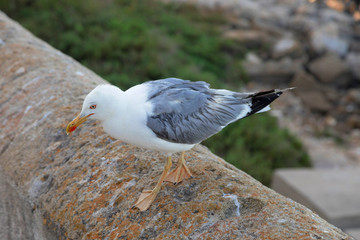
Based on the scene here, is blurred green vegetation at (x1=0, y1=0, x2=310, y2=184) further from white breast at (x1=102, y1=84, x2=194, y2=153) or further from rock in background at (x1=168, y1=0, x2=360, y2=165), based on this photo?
white breast at (x1=102, y1=84, x2=194, y2=153)

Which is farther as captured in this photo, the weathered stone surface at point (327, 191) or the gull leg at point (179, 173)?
the weathered stone surface at point (327, 191)

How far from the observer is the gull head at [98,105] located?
1806 millimetres

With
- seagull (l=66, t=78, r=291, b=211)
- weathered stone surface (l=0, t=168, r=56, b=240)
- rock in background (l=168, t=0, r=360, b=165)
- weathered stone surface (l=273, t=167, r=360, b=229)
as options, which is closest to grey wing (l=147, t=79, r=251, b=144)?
seagull (l=66, t=78, r=291, b=211)

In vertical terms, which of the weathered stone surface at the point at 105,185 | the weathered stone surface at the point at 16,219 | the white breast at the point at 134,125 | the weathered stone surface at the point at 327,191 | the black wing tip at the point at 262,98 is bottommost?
the weathered stone surface at the point at 327,191

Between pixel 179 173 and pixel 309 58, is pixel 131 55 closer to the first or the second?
pixel 179 173

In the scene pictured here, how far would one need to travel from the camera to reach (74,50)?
25.8 feet

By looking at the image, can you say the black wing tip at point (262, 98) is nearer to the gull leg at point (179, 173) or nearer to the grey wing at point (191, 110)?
the grey wing at point (191, 110)

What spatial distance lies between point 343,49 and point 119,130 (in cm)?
1373

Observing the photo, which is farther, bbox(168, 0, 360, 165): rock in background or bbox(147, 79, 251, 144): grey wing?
bbox(168, 0, 360, 165): rock in background

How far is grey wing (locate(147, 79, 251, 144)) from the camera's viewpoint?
1880mm

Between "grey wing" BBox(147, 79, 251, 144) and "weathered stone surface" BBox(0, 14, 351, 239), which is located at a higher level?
"grey wing" BBox(147, 79, 251, 144)

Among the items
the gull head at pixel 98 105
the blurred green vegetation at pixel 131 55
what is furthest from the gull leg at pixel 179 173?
the blurred green vegetation at pixel 131 55

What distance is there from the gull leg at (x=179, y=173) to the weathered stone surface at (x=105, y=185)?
0.04m

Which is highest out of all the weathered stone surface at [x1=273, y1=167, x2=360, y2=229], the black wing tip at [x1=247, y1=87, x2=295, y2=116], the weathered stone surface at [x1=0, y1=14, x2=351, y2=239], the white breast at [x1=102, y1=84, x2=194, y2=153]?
the black wing tip at [x1=247, y1=87, x2=295, y2=116]
